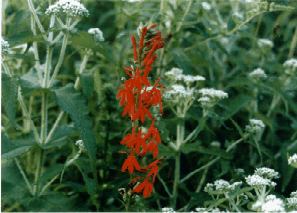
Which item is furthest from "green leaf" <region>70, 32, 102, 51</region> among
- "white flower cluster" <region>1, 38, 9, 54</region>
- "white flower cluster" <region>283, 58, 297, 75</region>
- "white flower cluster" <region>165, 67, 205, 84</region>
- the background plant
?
"white flower cluster" <region>283, 58, 297, 75</region>

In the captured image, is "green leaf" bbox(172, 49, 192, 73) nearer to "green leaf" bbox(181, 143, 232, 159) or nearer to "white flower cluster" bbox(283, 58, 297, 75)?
"green leaf" bbox(181, 143, 232, 159)

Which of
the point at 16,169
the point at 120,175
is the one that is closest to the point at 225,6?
the point at 120,175

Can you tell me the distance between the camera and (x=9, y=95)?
6.97 feet

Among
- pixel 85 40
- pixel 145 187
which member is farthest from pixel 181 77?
pixel 145 187

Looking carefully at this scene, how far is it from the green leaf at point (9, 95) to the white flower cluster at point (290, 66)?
1574 mm

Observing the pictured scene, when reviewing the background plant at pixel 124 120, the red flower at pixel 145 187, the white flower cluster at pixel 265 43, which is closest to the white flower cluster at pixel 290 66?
the background plant at pixel 124 120

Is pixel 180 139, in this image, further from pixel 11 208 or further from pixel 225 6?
pixel 225 6

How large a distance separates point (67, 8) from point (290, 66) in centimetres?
142

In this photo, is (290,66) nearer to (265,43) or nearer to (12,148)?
(265,43)

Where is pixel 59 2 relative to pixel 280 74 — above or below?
above

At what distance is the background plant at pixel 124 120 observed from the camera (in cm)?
236

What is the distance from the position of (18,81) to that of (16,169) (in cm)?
60

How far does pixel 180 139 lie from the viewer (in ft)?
8.87

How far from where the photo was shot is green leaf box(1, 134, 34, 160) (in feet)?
7.52
